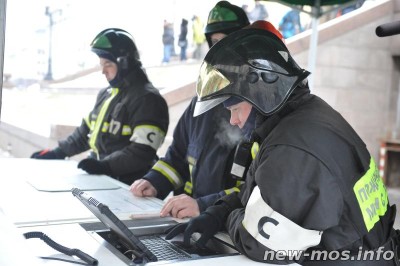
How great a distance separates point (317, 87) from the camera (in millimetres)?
6648

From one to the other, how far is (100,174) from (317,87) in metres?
4.77

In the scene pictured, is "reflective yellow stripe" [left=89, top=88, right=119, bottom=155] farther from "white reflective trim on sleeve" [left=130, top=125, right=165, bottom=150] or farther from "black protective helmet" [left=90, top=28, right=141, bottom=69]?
"white reflective trim on sleeve" [left=130, top=125, right=165, bottom=150]

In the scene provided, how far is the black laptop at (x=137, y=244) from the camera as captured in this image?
1.26 meters

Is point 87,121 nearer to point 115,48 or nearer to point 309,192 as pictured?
point 115,48

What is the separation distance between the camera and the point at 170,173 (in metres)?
2.33

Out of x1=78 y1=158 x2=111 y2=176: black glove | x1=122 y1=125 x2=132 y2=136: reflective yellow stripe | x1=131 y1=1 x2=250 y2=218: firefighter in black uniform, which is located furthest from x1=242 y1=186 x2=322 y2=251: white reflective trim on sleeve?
x1=122 y1=125 x2=132 y2=136: reflective yellow stripe

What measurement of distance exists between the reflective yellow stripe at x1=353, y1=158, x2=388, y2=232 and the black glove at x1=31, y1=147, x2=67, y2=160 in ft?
8.35

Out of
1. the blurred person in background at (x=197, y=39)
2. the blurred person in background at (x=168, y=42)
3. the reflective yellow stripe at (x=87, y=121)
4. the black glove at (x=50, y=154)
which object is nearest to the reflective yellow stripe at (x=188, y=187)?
the reflective yellow stripe at (x=87, y=121)

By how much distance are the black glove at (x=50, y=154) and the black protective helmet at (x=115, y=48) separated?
90cm

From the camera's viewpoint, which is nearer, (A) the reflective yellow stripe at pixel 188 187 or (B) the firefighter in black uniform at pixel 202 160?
(B) the firefighter in black uniform at pixel 202 160

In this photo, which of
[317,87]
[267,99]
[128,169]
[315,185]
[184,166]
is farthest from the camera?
[317,87]

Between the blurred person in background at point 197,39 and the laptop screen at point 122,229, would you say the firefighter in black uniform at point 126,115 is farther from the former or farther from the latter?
the blurred person in background at point 197,39

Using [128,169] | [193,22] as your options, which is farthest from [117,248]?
[193,22]

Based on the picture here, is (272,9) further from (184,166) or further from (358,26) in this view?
(184,166)
